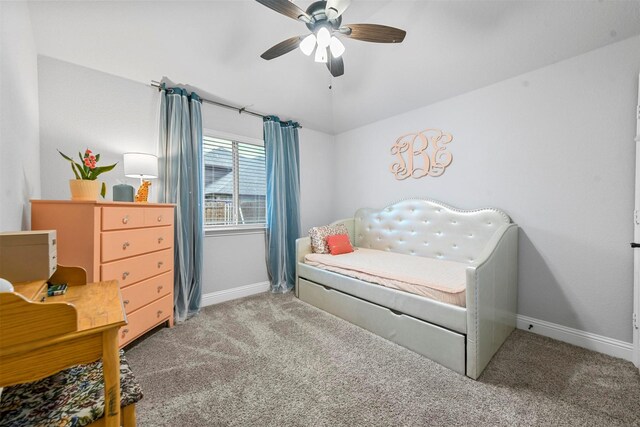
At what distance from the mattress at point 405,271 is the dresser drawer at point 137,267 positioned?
1.43 m

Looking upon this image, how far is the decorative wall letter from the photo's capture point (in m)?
2.75

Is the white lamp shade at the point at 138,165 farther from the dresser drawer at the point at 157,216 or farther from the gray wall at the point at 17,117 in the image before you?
the gray wall at the point at 17,117

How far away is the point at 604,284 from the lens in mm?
1891

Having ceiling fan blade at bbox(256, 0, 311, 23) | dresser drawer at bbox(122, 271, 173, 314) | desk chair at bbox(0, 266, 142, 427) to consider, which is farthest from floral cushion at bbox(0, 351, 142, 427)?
ceiling fan blade at bbox(256, 0, 311, 23)

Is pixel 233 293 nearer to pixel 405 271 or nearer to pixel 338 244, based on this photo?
pixel 338 244

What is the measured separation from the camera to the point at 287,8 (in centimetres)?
140

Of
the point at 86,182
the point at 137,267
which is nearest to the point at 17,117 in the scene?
the point at 86,182

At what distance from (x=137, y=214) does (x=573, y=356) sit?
Answer: 3.40 m

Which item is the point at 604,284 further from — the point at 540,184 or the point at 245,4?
the point at 245,4

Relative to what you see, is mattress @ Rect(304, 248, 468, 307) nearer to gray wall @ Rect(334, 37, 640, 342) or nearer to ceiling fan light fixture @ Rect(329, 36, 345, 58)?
gray wall @ Rect(334, 37, 640, 342)

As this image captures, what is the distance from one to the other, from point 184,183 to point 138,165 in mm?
481

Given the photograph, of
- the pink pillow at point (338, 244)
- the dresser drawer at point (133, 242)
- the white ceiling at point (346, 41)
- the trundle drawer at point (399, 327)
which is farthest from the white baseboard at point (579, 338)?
the dresser drawer at point (133, 242)

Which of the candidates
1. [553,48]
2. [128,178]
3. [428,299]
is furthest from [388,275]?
[128,178]

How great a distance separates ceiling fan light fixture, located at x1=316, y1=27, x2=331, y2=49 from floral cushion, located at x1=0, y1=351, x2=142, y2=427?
75.8 inches
